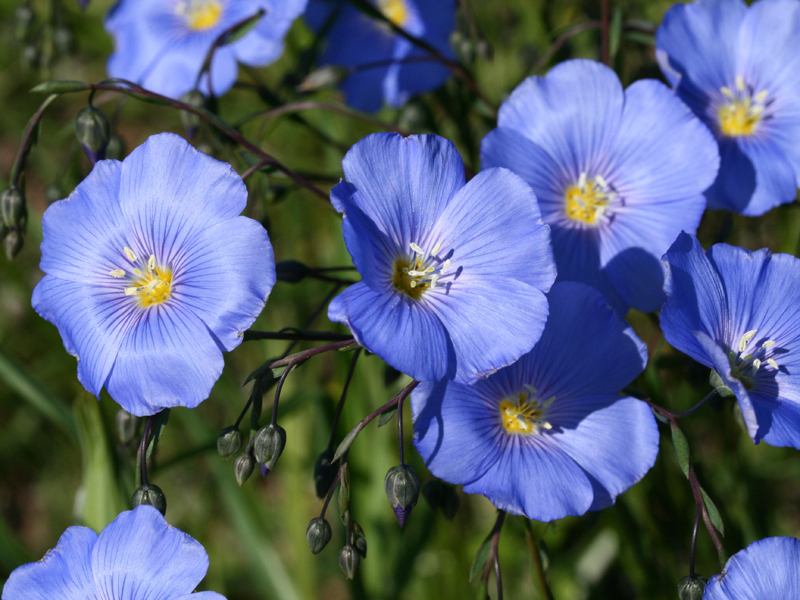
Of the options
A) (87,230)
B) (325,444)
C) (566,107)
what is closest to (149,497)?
(87,230)

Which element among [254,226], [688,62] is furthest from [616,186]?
[254,226]

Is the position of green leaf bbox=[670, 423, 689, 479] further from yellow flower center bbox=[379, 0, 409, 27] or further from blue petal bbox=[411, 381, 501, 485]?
yellow flower center bbox=[379, 0, 409, 27]

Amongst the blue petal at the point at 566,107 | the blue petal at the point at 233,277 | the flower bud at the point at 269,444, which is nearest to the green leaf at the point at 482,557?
the flower bud at the point at 269,444

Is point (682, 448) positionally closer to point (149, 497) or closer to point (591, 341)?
point (591, 341)

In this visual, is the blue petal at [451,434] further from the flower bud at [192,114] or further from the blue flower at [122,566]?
the flower bud at [192,114]

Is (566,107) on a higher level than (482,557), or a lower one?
higher

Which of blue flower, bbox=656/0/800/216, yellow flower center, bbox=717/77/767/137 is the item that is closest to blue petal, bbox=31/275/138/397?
blue flower, bbox=656/0/800/216
